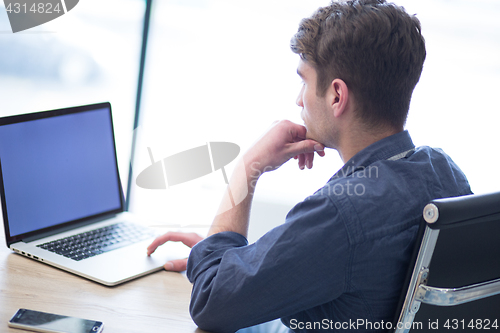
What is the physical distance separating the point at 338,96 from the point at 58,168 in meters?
0.75

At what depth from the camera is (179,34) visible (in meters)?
2.71

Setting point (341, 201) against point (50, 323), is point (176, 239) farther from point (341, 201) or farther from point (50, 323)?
point (341, 201)

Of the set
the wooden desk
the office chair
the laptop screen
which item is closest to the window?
the laptop screen

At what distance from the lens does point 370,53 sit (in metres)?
0.95

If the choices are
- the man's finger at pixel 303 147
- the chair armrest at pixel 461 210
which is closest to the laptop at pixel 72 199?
the man's finger at pixel 303 147

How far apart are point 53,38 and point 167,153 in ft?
3.64

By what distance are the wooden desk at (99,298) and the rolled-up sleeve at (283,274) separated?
77mm

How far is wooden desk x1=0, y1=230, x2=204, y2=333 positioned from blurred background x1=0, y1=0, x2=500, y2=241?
0.58 m

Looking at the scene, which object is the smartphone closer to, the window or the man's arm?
the man's arm

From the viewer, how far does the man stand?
799 millimetres

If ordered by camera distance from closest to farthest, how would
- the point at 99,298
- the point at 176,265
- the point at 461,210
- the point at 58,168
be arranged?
the point at 461,210 < the point at 99,298 < the point at 176,265 < the point at 58,168

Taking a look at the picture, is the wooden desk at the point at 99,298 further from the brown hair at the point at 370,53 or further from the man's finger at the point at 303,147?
the brown hair at the point at 370,53

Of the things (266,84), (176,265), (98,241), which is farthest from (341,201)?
(266,84)

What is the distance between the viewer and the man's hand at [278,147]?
112 centimetres
